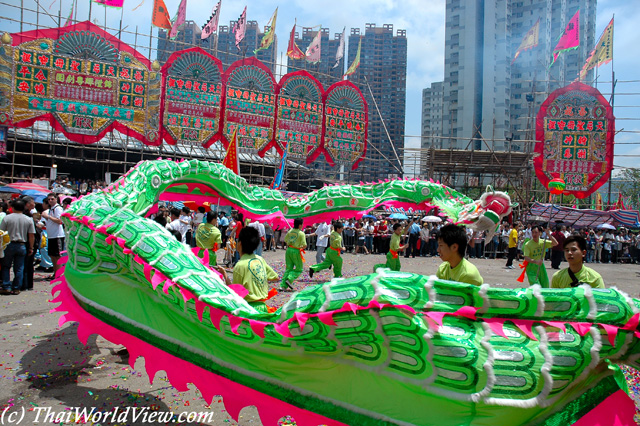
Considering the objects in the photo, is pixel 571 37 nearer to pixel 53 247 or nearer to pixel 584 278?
pixel 584 278

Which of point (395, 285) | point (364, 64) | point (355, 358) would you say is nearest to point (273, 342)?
Answer: point (355, 358)

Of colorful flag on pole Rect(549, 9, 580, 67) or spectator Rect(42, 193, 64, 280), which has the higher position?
colorful flag on pole Rect(549, 9, 580, 67)

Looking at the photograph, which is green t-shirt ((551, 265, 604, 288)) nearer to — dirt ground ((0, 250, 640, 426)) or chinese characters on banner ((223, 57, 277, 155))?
dirt ground ((0, 250, 640, 426))

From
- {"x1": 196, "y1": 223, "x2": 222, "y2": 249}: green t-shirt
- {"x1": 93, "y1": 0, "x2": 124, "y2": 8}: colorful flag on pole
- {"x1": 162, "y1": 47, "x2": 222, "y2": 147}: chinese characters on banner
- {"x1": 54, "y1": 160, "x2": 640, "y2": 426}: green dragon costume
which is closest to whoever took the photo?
{"x1": 54, "y1": 160, "x2": 640, "y2": 426}: green dragon costume

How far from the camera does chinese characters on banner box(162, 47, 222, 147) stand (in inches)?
724

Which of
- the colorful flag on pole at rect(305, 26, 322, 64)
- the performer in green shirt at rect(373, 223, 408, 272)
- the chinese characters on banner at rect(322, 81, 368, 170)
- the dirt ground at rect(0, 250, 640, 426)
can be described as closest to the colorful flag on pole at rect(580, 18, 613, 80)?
the chinese characters on banner at rect(322, 81, 368, 170)

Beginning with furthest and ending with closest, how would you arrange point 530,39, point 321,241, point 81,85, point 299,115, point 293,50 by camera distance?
point 293,50, point 530,39, point 299,115, point 81,85, point 321,241

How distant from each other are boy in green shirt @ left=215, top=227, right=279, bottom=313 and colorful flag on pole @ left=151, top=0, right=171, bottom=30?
18.0m

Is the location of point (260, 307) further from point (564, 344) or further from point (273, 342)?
point (564, 344)

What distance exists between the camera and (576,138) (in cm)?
2009

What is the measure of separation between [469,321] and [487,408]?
410 millimetres

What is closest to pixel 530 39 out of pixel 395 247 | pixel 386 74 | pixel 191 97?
pixel 191 97

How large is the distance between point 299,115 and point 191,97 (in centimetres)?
505

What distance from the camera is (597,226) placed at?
18688mm
